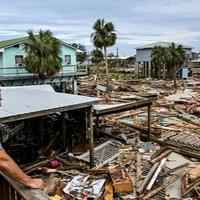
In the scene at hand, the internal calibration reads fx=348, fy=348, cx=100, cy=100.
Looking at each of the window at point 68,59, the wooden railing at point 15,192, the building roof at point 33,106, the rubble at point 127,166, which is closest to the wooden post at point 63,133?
the rubble at point 127,166

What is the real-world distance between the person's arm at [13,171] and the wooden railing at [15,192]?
57 millimetres

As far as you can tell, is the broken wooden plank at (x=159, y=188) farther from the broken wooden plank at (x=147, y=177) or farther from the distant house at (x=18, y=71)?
the distant house at (x=18, y=71)

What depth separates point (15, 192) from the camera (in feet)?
9.78

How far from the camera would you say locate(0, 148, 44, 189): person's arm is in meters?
2.80

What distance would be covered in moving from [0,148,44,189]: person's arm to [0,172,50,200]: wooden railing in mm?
57

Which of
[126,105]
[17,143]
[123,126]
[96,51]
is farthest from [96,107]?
[96,51]

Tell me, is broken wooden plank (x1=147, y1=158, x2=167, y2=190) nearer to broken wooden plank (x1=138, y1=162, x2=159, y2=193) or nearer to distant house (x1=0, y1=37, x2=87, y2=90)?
broken wooden plank (x1=138, y1=162, x2=159, y2=193)

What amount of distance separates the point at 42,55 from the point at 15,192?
25.7 metres

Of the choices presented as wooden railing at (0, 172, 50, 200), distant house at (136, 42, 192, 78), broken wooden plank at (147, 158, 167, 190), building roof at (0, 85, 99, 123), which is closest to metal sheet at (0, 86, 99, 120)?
building roof at (0, 85, 99, 123)

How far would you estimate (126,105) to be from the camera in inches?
614

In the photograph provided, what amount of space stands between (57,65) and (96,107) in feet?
47.6

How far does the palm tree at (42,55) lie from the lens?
27.8 m

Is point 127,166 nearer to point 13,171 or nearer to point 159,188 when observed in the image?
point 159,188

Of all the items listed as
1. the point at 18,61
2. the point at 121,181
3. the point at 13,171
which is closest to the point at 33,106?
the point at 121,181
